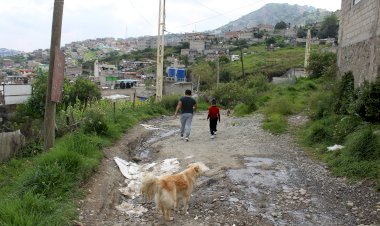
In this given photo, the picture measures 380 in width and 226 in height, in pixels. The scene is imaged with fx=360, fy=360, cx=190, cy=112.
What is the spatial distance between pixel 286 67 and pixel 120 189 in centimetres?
5075

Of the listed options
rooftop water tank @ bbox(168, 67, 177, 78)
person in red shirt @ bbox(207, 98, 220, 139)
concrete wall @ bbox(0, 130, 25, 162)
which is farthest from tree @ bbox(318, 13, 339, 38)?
concrete wall @ bbox(0, 130, 25, 162)

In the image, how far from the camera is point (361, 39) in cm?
1220

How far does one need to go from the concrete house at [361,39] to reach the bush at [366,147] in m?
2.86

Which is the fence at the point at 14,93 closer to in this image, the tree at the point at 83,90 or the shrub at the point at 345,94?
the tree at the point at 83,90

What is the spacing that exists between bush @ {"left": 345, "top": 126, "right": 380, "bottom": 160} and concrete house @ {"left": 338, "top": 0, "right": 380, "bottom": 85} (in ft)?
9.37

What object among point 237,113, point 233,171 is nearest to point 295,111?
point 237,113

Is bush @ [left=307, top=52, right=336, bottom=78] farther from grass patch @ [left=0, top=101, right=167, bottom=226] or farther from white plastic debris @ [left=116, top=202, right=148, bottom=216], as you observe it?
white plastic debris @ [left=116, top=202, right=148, bottom=216]

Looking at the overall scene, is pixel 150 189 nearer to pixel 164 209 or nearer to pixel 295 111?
pixel 164 209

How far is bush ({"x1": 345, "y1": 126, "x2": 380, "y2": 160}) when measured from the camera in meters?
7.09

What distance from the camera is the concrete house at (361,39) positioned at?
10102mm

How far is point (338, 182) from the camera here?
664 cm

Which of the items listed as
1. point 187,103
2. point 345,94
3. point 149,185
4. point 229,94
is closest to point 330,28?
point 229,94

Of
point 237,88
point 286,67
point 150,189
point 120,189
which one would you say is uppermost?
point 286,67

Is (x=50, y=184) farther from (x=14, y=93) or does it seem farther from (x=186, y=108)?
(x=14, y=93)
